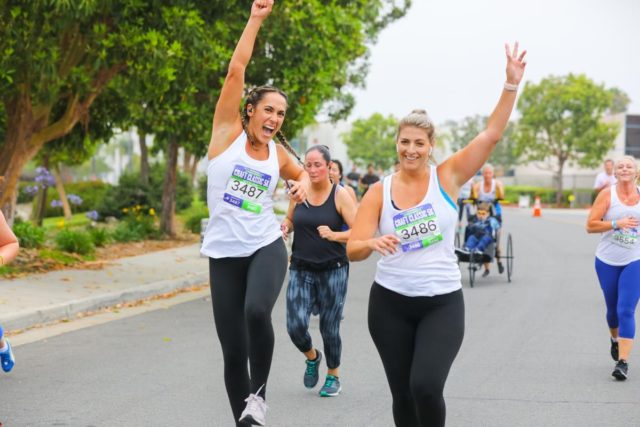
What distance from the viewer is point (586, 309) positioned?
494 inches

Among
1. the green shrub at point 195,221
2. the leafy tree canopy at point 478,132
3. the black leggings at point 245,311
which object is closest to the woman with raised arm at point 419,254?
the black leggings at point 245,311

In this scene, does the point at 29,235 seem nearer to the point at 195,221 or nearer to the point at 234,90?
the point at 195,221

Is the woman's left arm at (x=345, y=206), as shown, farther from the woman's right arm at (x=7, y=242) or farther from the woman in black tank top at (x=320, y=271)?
the woman's right arm at (x=7, y=242)

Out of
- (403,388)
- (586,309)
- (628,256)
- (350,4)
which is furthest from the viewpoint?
(350,4)

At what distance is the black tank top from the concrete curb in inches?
151

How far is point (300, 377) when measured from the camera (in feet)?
26.2

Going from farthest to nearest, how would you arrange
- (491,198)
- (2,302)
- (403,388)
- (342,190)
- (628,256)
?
1. (491,198)
2. (2,302)
3. (628,256)
4. (342,190)
5. (403,388)

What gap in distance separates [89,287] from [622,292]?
7384mm

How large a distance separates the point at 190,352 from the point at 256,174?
403cm

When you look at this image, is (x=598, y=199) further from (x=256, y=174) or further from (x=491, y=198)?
(x=491, y=198)

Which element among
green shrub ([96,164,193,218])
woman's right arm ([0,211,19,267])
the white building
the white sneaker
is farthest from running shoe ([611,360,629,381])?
the white building

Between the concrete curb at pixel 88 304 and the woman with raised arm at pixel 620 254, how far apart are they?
5.75 meters

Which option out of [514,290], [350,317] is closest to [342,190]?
[350,317]

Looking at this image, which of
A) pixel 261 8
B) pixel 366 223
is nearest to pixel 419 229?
pixel 366 223
